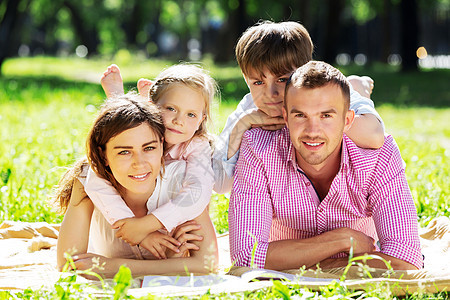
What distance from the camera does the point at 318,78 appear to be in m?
3.56

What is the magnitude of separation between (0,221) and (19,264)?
1218mm

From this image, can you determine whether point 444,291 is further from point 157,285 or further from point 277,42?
point 277,42

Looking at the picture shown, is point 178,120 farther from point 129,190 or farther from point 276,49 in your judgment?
point 276,49

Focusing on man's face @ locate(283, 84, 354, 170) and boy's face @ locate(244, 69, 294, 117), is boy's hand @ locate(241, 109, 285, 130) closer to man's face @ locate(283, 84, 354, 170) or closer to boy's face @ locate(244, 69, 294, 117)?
boy's face @ locate(244, 69, 294, 117)

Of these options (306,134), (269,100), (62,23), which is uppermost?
(62,23)

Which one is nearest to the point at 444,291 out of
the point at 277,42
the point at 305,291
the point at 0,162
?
the point at 305,291

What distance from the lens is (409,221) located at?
3.71 meters

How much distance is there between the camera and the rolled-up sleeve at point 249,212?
3705 mm

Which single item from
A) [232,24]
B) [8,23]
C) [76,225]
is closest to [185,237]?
[76,225]

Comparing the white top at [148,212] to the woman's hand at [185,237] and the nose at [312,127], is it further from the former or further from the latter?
the nose at [312,127]

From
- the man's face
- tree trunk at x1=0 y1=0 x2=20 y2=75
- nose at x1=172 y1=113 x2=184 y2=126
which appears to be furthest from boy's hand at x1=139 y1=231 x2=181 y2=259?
tree trunk at x1=0 y1=0 x2=20 y2=75

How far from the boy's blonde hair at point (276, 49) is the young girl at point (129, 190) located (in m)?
0.72

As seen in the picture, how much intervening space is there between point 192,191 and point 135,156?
382 mm

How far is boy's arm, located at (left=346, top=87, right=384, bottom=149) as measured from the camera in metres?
3.78
